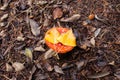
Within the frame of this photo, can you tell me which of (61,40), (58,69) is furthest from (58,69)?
(61,40)

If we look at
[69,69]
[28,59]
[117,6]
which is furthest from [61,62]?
[117,6]

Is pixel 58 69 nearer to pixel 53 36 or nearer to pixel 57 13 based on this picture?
pixel 53 36

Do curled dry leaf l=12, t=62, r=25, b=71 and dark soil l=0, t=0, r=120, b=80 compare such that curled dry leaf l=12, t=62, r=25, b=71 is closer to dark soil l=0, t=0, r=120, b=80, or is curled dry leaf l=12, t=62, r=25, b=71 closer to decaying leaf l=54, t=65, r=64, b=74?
dark soil l=0, t=0, r=120, b=80

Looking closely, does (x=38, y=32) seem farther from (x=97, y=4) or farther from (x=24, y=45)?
(x=97, y=4)

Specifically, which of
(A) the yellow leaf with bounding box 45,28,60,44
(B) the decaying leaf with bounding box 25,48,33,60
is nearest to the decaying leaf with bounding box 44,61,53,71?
(B) the decaying leaf with bounding box 25,48,33,60

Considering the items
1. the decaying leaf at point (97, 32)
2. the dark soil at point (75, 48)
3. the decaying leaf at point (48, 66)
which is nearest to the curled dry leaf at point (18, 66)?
the dark soil at point (75, 48)

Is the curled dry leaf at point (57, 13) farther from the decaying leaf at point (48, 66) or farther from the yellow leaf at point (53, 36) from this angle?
the decaying leaf at point (48, 66)
